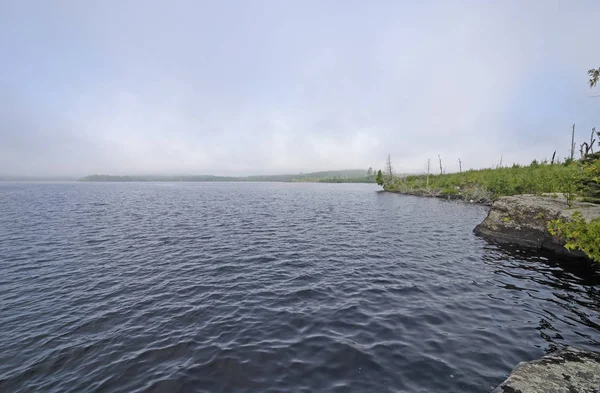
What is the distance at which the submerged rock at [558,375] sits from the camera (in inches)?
234

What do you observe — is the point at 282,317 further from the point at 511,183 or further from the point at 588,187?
the point at 511,183

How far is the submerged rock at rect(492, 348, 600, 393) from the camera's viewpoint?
595 cm

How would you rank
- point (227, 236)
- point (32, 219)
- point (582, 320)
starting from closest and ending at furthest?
point (582, 320) < point (227, 236) < point (32, 219)

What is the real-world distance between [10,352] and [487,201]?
7746 centimetres

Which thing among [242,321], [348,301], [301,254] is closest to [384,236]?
[301,254]

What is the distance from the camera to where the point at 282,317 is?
11.0 meters

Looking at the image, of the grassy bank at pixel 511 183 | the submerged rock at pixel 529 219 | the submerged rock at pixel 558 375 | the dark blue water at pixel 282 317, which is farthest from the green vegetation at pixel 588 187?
the submerged rock at pixel 558 375

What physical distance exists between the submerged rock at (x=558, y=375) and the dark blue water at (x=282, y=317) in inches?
34.0

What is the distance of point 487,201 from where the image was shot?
61469 millimetres

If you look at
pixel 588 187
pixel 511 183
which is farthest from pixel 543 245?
pixel 511 183

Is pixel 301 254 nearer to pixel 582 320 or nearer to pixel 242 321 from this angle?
pixel 242 321

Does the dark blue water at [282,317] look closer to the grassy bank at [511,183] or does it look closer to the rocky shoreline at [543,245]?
the rocky shoreline at [543,245]

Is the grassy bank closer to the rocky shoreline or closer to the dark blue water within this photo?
the rocky shoreline

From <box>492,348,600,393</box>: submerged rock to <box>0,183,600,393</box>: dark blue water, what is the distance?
2.83 feet
